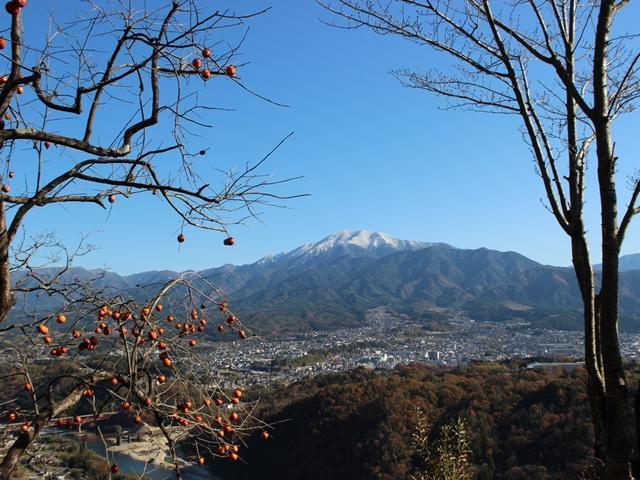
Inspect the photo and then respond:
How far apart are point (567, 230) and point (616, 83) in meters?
0.87

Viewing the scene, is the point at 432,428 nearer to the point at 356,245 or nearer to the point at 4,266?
the point at 4,266

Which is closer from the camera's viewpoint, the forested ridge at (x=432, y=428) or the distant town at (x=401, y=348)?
the forested ridge at (x=432, y=428)

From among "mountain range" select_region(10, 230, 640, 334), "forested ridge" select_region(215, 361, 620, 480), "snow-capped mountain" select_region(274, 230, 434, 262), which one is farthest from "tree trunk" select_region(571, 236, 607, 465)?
"snow-capped mountain" select_region(274, 230, 434, 262)

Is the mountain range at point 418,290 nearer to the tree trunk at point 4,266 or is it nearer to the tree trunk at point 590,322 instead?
the tree trunk at point 590,322

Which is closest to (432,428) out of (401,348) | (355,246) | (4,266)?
(4,266)

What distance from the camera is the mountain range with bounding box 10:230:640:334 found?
84375mm

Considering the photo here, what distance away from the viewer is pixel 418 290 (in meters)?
117

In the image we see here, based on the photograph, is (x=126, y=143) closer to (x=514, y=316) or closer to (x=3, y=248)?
(x=3, y=248)

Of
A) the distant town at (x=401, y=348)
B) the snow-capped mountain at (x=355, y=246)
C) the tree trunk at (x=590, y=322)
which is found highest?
the snow-capped mountain at (x=355, y=246)

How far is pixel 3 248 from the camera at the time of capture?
2.01 metres

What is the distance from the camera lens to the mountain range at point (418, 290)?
277 ft

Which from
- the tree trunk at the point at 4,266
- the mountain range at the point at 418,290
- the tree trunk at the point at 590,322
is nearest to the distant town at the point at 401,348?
the mountain range at the point at 418,290

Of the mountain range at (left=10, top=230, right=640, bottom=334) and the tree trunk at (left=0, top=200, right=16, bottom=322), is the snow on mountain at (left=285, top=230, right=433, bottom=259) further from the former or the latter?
the tree trunk at (left=0, top=200, right=16, bottom=322)

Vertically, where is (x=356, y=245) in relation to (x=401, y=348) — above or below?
above
